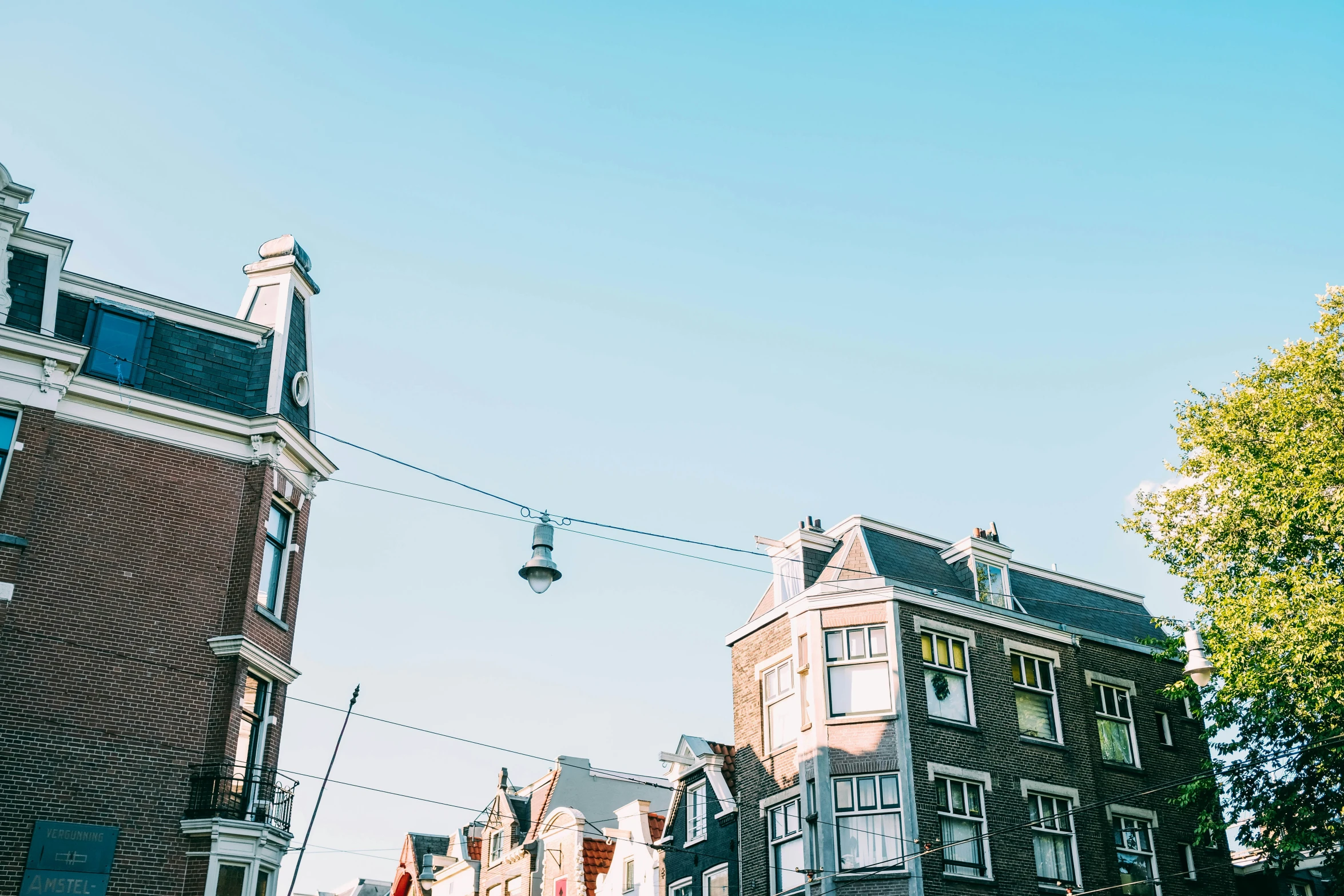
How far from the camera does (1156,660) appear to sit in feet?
103

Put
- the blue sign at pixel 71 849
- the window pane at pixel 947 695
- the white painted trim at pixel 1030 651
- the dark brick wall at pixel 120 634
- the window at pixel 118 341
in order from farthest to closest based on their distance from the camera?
1. the white painted trim at pixel 1030 651
2. the window pane at pixel 947 695
3. the window at pixel 118 341
4. the dark brick wall at pixel 120 634
5. the blue sign at pixel 71 849

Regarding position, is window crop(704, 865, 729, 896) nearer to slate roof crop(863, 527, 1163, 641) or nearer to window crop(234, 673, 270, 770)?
slate roof crop(863, 527, 1163, 641)

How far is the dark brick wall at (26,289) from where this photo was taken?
22.1m

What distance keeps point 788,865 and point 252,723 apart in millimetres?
12370

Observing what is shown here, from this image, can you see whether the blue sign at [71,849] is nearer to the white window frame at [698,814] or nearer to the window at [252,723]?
the window at [252,723]

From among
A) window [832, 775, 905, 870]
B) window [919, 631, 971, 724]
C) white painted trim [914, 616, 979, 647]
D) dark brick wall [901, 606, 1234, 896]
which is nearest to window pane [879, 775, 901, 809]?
window [832, 775, 905, 870]

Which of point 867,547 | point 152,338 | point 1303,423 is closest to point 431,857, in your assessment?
point 867,547

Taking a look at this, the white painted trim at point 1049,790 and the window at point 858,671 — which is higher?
the window at point 858,671

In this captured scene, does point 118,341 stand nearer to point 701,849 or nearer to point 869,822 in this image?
point 869,822

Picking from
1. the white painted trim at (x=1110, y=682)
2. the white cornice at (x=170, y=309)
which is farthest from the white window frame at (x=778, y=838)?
the white cornice at (x=170, y=309)

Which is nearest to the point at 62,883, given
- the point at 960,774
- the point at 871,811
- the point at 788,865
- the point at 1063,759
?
the point at 788,865

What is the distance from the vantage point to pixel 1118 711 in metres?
31.3

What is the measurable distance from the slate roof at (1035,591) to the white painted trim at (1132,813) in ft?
14.0

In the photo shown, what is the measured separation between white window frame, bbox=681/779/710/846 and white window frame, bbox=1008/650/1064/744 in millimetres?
8430
